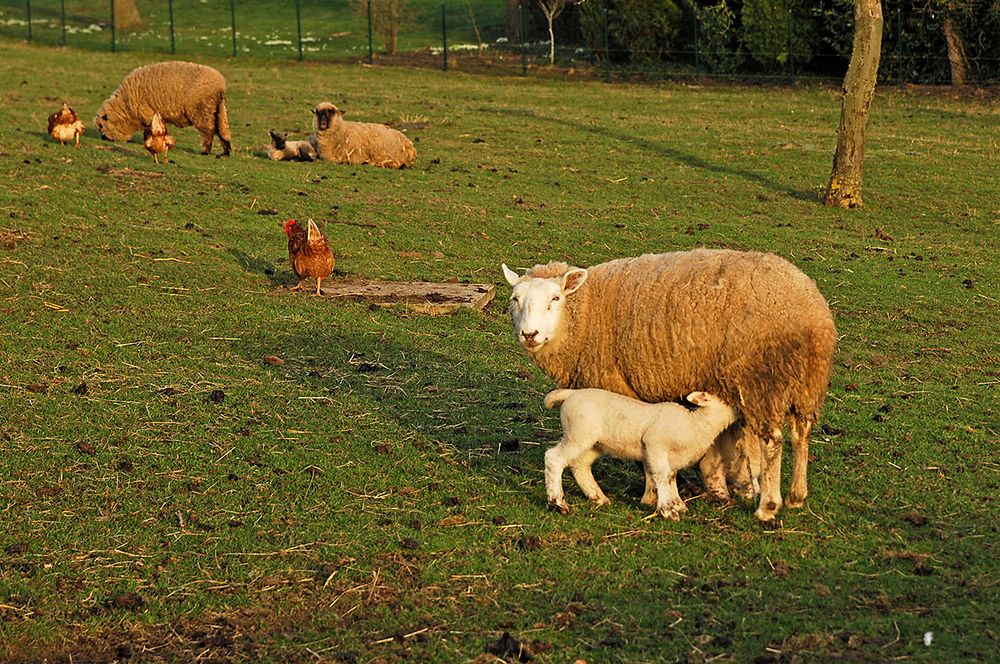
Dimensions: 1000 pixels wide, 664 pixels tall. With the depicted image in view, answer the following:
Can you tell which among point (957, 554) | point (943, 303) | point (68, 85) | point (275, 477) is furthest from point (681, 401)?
point (68, 85)

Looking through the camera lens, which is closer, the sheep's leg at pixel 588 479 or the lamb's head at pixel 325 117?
the sheep's leg at pixel 588 479

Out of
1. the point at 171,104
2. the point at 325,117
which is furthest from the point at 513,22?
the point at 171,104

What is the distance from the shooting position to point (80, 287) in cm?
1319

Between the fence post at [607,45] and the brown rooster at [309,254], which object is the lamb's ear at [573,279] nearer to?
the brown rooster at [309,254]

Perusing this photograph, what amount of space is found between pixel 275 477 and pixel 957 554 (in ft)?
13.9

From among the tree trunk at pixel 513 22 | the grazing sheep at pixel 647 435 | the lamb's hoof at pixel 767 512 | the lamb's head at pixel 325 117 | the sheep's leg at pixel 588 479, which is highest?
the tree trunk at pixel 513 22

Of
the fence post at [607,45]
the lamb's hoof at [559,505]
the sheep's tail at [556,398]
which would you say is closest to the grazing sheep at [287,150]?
the sheep's tail at [556,398]

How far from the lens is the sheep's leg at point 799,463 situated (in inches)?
309

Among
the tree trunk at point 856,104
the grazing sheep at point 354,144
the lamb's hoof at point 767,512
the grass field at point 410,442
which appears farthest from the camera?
the grazing sheep at point 354,144

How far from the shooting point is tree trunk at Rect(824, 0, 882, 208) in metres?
19.6

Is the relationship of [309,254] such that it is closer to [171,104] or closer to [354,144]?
[354,144]

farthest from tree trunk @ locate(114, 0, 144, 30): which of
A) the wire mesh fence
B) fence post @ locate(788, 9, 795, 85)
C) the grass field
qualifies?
the grass field

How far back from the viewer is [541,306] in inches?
328

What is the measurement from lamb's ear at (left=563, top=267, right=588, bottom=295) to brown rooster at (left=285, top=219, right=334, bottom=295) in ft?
17.9
